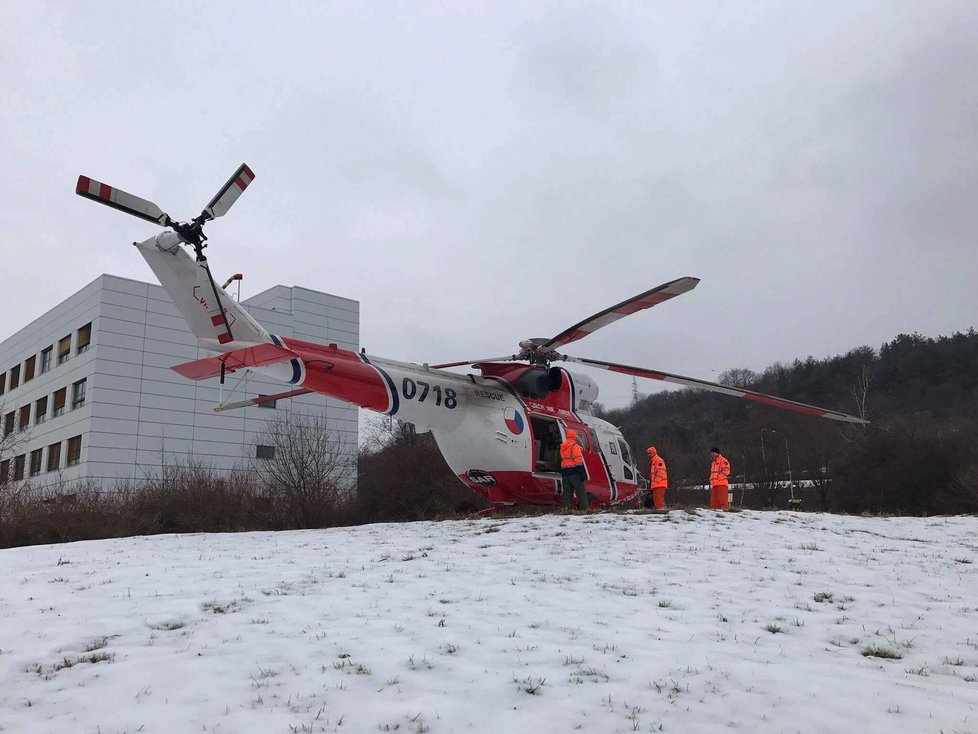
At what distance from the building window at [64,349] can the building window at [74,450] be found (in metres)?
4.74

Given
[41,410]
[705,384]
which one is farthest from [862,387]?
[41,410]

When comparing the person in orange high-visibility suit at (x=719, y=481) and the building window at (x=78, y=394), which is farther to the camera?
the building window at (x=78, y=394)

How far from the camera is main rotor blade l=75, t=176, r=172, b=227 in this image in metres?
8.92

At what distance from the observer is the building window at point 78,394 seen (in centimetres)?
3531

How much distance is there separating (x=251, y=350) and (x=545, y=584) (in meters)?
6.23

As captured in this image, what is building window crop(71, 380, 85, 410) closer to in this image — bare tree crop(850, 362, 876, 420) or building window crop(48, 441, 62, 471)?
building window crop(48, 441, 62, 471)

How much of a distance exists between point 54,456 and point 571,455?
34.4m

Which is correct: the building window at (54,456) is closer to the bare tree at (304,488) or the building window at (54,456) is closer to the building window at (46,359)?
the building window at (46,359)

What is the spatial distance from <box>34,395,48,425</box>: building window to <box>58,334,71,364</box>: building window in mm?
2689

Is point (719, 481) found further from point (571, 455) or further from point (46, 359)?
point (46, 359)

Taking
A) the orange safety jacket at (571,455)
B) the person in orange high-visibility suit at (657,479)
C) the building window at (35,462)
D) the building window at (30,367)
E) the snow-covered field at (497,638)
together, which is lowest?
the snow-covered field at (497,638)

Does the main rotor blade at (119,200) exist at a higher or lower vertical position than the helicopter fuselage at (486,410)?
higher

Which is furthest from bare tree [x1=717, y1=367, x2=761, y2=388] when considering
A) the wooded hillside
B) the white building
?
the white building

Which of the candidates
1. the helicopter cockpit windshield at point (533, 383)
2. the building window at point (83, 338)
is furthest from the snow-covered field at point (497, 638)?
the building window at point (83, 338)
